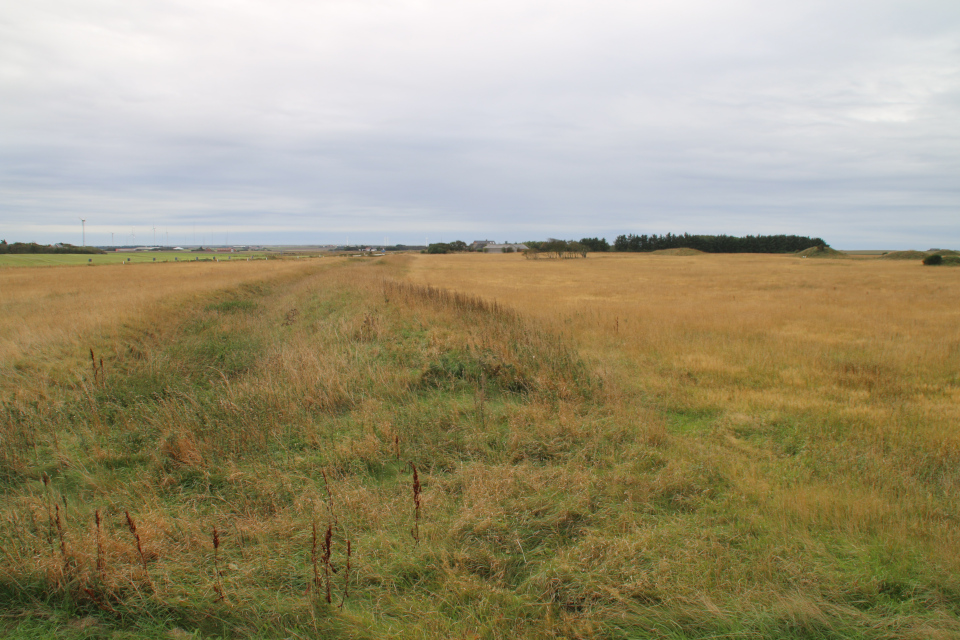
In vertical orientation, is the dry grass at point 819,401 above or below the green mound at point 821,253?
below

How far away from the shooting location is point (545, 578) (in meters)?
3.68

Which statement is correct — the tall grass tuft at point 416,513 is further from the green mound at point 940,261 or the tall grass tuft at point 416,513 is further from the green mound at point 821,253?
the green mound at point 821,253

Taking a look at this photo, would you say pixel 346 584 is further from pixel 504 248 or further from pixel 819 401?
pixel 504 248

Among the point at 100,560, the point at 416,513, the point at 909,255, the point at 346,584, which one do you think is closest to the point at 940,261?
the point at 909,255

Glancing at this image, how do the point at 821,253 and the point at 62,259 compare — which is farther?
the point at 821,253

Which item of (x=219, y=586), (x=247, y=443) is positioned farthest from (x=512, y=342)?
(x=219, y=586)

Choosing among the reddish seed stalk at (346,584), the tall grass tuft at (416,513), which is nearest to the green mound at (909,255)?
the tall grass tuft at (416,513)

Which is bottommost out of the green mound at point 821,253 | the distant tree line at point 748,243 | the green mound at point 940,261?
the green mound at point 940,261

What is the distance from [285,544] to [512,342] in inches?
269

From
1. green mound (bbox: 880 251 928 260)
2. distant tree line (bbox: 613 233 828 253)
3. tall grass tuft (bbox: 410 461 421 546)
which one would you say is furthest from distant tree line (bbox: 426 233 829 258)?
tall grass tuft (bbox: 410 461 421 546)

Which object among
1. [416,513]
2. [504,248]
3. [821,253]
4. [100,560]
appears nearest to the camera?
[100,560]

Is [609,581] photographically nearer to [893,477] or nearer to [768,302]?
[893,477]

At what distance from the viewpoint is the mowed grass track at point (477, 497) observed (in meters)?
3.45

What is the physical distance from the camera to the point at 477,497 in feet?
15.7
